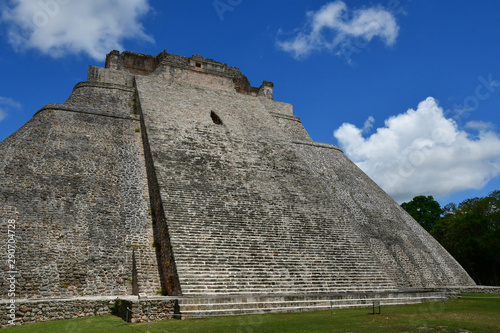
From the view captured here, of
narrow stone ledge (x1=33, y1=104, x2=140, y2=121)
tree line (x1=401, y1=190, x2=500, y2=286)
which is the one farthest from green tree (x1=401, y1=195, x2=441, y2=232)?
narrow stone ledge (x1=33, y1=104, x2=140, y2=121)

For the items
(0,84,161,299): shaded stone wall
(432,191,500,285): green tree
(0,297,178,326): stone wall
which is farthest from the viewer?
(432,191,500,285): green tree

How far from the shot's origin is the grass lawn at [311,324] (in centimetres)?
571

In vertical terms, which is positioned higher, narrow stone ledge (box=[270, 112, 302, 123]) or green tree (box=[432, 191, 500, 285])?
narrow stone ledge (box=[270, 112, 302, 123])

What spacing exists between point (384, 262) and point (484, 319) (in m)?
5.81

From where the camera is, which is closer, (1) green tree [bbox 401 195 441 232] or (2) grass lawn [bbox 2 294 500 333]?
(2) grass lawn [bbox 2 294 500 333]

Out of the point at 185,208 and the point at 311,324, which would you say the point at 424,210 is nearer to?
the point at 185,208

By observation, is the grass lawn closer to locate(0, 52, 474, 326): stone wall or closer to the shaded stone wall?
locate(0, 52, 474, 326): stone wall

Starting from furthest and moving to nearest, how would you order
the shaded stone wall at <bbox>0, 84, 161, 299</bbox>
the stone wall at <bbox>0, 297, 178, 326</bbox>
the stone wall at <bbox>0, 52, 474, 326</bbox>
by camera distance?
the stone wall at <bbox>0, 52, 474, 326</bbox> → the shaded stone wall at <bbox>0, 84, 161, 299</bbox> → the stone wall at <bbox>0, 297, 178, 326</bbox>

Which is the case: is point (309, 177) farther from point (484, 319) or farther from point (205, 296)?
point (484, 319)

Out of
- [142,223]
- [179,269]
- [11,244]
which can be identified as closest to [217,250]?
[179,269]

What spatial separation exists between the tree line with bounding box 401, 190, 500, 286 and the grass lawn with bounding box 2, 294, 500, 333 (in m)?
15.0

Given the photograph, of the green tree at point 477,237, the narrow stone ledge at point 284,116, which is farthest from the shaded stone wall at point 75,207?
the green tree at point 477,237

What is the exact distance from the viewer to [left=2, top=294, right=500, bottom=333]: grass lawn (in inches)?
225

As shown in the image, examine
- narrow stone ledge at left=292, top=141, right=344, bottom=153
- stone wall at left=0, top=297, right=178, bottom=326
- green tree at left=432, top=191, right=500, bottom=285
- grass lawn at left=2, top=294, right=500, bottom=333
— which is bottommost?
grass lawn at left=2, top=294, right=500, bottom=333
